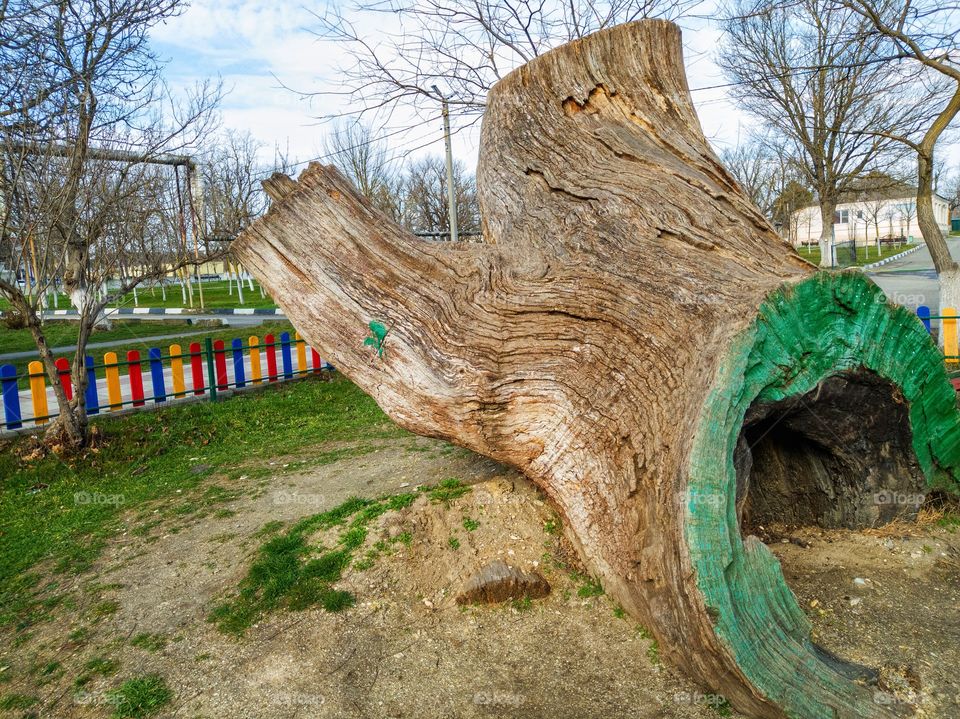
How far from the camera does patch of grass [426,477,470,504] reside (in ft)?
14.0

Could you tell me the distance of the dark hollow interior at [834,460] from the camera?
11.0 ft

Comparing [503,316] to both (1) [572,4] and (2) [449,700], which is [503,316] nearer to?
(2) [449,700]

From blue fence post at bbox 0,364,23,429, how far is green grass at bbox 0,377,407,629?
41 cm

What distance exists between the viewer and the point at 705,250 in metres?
3.50

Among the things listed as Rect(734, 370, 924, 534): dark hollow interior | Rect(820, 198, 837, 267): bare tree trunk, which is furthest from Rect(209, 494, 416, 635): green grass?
Rect(820, 198, 837, 267): bare tree trunk

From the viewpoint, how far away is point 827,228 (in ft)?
63.2

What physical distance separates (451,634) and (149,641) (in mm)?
1526

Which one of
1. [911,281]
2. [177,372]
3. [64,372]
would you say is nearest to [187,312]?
[177,372]

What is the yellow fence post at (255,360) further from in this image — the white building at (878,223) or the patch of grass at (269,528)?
the white building at (878,223)

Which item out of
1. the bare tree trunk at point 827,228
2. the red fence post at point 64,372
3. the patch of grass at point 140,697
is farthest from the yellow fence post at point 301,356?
the bare tree trunk at point 827,228

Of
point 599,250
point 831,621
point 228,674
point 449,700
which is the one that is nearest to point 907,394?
point 831,621

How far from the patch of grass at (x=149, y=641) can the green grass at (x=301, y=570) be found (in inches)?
9.8

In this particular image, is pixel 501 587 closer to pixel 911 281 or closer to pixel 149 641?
pixel 149 641

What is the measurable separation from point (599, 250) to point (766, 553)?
1683 mm
